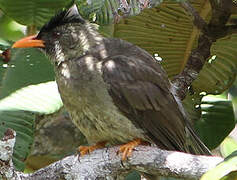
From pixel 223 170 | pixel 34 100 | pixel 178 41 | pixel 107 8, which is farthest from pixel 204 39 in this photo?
pixel 223 170

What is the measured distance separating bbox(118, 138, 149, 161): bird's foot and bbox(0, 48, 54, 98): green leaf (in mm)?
726

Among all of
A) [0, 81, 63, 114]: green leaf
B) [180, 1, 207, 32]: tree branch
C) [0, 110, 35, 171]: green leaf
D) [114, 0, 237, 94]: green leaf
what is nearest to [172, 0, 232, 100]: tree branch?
[180, 1, 207, 32]: tree branch

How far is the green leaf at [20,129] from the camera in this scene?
12.9ft

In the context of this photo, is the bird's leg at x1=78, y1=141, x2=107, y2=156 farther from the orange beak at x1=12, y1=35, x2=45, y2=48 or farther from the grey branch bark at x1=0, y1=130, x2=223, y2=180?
the orange beak at x1=12, y1=35, x2=45, y2=48

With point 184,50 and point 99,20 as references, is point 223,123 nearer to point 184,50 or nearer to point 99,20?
point 184,50

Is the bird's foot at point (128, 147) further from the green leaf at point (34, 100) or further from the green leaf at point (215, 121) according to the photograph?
the green leaf at point (215, 121)

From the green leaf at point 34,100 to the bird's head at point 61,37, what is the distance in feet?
0.63

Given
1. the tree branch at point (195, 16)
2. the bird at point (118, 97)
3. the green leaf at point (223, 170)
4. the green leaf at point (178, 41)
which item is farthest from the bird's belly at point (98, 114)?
the green leaf at point (223, 170)

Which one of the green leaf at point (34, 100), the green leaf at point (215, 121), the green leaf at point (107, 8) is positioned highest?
the green leaf at point (107, 8)

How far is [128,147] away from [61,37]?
0.92 meters

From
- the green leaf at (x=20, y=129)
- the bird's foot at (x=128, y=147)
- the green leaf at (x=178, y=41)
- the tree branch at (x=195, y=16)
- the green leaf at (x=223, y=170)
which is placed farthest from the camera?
the green leaf at (x=178, y=41)

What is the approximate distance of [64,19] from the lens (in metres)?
4.28

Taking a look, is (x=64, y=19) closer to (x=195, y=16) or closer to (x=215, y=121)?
(x=195, y=16)

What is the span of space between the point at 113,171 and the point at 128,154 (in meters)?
0.11
